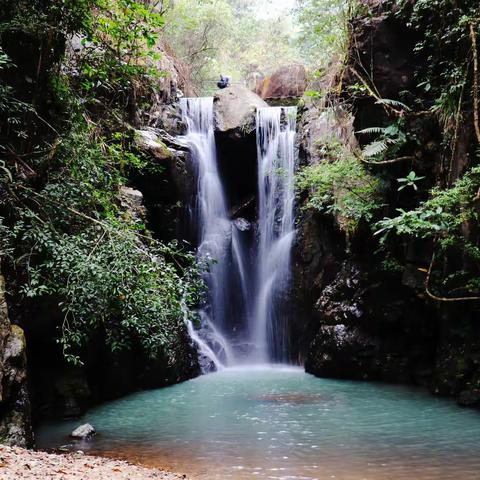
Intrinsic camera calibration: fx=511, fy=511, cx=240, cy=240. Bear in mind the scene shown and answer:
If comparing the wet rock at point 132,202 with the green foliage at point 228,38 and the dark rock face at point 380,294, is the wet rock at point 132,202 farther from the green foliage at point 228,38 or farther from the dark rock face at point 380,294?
the green foliage at point 228,38

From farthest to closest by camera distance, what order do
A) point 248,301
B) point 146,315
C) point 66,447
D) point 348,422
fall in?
point 248,301
point 348,422
point 146,315
point 66,447

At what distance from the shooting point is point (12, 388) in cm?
616

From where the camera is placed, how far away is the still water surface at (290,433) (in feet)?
19.0

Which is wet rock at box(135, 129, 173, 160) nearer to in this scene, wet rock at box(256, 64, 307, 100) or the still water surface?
the still water surface

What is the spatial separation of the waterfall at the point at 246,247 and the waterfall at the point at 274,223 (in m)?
0.03

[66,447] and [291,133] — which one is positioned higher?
[291,133]

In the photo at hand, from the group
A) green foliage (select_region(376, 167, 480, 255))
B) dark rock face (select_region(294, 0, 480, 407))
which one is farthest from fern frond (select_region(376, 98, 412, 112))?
green foliage (select_region(376, 167, 480, 255))

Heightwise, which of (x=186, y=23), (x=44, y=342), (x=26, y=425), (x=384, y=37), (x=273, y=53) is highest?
(x=273, y=53)

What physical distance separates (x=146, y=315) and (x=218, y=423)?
7.00 ft

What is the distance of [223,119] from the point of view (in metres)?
17.7

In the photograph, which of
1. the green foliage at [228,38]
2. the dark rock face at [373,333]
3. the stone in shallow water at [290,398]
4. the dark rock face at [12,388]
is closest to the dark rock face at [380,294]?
the dark rock face at [373,333]

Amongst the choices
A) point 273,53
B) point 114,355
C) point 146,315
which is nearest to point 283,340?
point 114,355

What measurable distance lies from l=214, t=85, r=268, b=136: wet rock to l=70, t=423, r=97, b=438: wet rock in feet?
39.6

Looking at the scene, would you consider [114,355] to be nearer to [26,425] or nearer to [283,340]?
[26,425]
